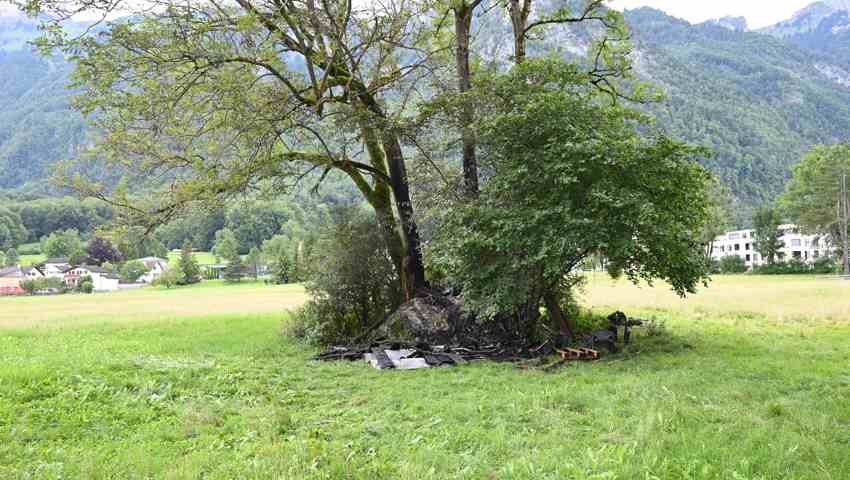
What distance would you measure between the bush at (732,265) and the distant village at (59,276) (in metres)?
91.7

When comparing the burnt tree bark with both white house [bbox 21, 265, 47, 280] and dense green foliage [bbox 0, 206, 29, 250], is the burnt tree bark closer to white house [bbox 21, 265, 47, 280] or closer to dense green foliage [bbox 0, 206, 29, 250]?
white house [bbox 21, 265, 47, 280]

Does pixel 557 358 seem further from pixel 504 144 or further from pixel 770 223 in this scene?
pixel 770 223

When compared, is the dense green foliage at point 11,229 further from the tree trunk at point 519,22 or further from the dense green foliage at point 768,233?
the dense green foliage at point 768,233

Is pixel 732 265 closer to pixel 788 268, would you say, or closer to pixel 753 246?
pixel 788 268

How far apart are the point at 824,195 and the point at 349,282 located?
246 feet

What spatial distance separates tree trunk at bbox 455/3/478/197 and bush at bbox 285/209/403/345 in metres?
4.29

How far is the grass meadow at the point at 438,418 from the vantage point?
5.55 meters

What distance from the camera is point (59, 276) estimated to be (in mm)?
90938

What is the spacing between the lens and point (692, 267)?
14.2 m

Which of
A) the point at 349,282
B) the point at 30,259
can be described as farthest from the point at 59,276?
the point at 349,282

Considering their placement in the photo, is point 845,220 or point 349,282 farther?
point 845,220

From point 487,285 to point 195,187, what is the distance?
920 cm

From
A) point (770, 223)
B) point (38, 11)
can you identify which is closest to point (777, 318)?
point (38, 11)

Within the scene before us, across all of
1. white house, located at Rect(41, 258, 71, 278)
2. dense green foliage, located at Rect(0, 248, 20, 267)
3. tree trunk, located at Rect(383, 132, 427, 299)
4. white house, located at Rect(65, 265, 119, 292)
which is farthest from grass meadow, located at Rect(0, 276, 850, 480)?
dense green foliage, located at Rect(0, 248, 20, 267)
